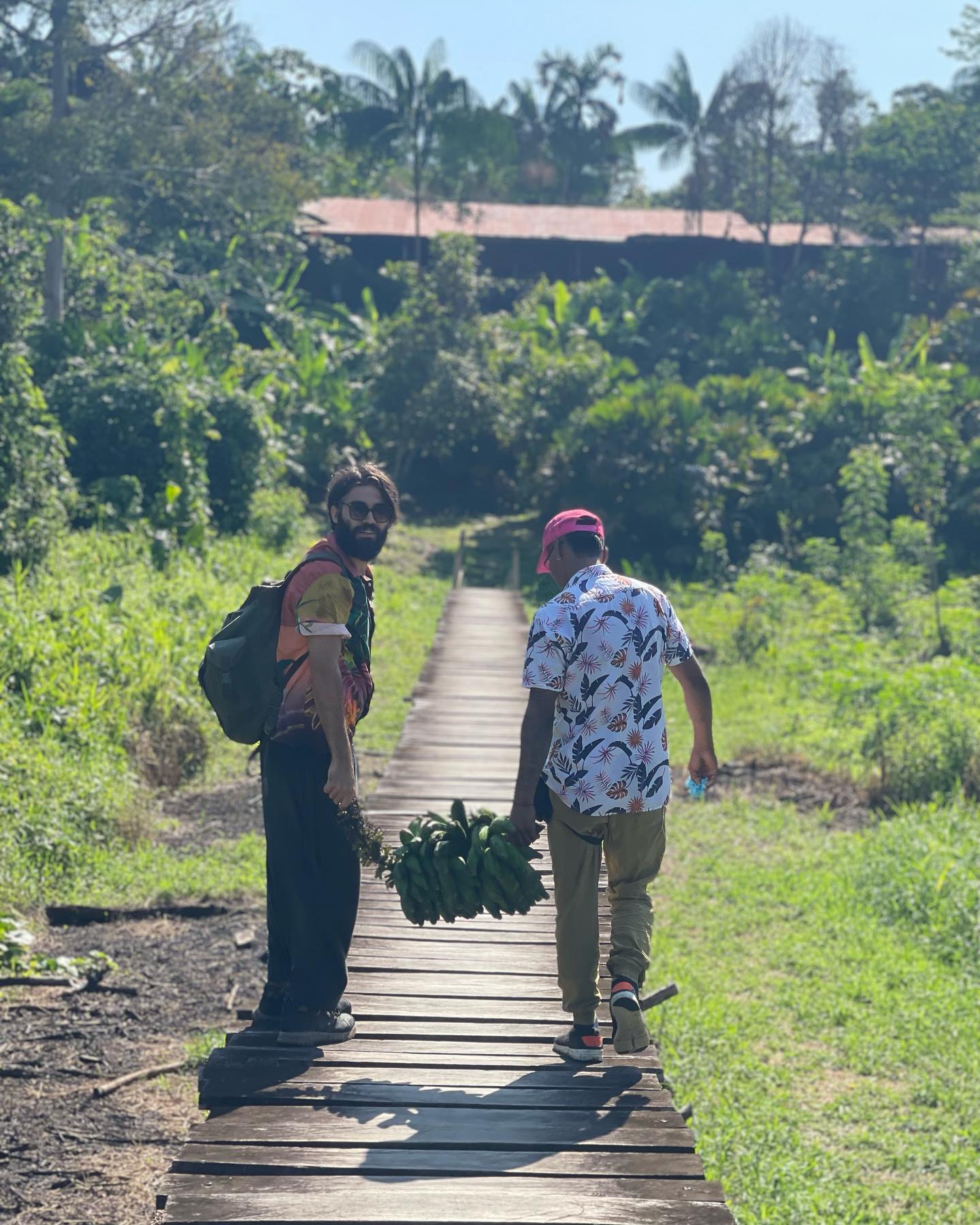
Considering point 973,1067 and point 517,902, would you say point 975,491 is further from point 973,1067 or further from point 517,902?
point 517,902

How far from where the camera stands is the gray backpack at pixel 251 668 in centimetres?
439

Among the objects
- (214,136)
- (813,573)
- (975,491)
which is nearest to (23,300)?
(214,136)

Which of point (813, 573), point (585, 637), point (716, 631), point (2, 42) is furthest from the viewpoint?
point (2, 42)

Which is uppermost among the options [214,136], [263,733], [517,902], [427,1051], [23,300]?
[214,136]

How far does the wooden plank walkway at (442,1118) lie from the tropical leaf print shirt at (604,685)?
0.89 meters

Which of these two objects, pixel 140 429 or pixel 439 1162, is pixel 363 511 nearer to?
pixel 439 1162

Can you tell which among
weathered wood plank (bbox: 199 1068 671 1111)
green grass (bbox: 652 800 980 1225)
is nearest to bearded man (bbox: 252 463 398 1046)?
weathered wood plank (bbox: 199 1068 671 1111)

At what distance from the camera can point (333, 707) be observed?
14.3 ft

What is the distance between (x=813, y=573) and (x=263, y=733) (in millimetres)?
16962

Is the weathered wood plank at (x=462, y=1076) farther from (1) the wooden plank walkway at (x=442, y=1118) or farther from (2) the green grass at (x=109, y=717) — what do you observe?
(2) the green grass at (x=109, y=717)

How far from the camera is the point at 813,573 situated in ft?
67.4

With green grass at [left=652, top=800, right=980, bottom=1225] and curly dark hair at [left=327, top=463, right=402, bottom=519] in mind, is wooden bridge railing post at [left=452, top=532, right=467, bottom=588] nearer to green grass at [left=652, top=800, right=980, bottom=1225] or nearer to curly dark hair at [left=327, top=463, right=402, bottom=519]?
→ green grass at [left=652, top=800, right=980, bottom=1225]

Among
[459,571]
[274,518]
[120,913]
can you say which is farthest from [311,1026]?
[274,518]

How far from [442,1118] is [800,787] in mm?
7986
